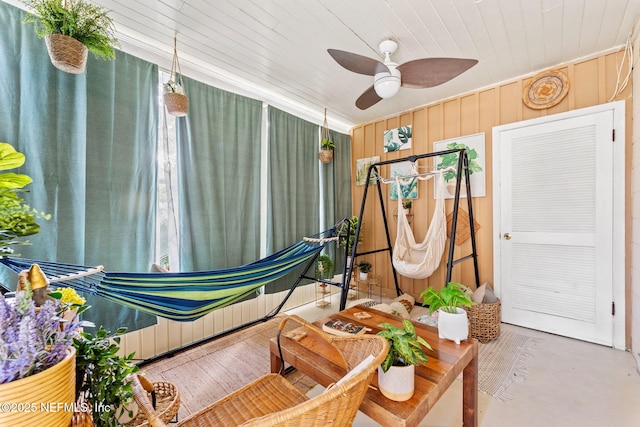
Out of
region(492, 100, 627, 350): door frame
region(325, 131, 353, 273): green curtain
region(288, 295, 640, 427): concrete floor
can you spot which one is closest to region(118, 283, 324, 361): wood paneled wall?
region(325, 131, 353, 273): green curtain

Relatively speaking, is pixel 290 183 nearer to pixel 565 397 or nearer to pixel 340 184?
pixel 340 184

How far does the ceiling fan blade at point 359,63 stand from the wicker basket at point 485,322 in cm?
208

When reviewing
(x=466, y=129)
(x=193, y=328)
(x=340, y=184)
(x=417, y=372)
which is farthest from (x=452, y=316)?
(x=340, y=184)

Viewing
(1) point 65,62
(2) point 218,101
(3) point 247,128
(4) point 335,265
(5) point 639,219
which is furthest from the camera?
(4) point 335,265

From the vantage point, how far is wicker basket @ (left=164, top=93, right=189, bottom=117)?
1938mm

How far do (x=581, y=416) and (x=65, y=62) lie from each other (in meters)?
3.39

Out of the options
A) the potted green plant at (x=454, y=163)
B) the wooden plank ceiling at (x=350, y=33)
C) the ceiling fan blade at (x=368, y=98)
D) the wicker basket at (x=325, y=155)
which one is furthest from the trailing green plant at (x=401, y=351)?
the wicker basket at (x=325, y=155)

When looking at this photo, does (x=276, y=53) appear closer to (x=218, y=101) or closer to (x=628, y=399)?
(x=218, y=101)

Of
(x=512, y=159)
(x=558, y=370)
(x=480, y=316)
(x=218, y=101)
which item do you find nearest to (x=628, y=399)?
(x=558, y=370)

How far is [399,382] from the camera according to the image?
89 cm

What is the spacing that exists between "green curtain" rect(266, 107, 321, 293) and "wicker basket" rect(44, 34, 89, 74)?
63.9 inches

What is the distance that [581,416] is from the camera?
143cm

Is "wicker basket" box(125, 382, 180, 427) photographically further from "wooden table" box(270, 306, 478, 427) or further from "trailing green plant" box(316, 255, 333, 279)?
"trailing green plant" box(316, 255, 333, 279)

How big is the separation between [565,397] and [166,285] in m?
2.51
